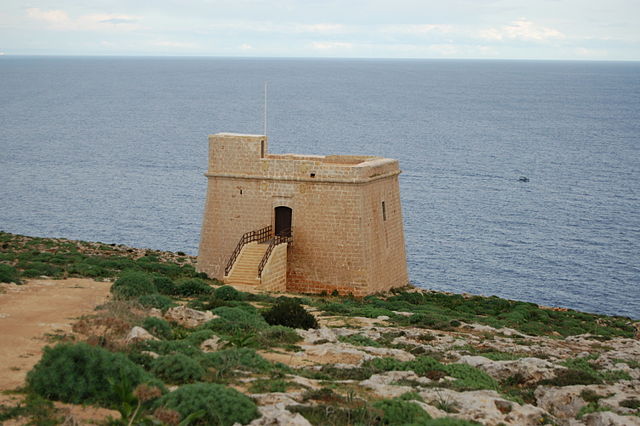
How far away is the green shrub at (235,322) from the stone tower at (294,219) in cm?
894

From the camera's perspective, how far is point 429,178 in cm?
7531

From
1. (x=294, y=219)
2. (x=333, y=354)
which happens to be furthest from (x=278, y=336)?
(x=294, y=219)

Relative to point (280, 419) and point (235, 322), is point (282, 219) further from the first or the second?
point (280, 419)

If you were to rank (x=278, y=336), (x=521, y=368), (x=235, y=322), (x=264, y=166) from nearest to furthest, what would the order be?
(x=521, y=368) → (x=278, y=336) → (x=235, y=322) → (x=264, y=166)

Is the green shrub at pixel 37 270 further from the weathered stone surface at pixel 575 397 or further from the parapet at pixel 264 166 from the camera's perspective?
the weathered stone surface at pixel 575 397

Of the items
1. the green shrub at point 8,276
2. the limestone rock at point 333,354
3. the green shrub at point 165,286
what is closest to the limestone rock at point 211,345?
the limestone rock at point 333,354

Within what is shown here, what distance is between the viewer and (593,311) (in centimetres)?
3888

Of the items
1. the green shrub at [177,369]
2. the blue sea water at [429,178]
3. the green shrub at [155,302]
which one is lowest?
the blue sea water at [429,178]

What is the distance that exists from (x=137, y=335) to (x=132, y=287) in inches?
227

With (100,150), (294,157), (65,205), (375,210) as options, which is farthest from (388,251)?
(100,150)

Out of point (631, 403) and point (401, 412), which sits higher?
point (401, 412)

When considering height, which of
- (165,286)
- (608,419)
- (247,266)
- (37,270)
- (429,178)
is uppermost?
(608,419)

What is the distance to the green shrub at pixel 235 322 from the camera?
1888cm

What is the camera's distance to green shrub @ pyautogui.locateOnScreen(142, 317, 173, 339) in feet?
55.9
